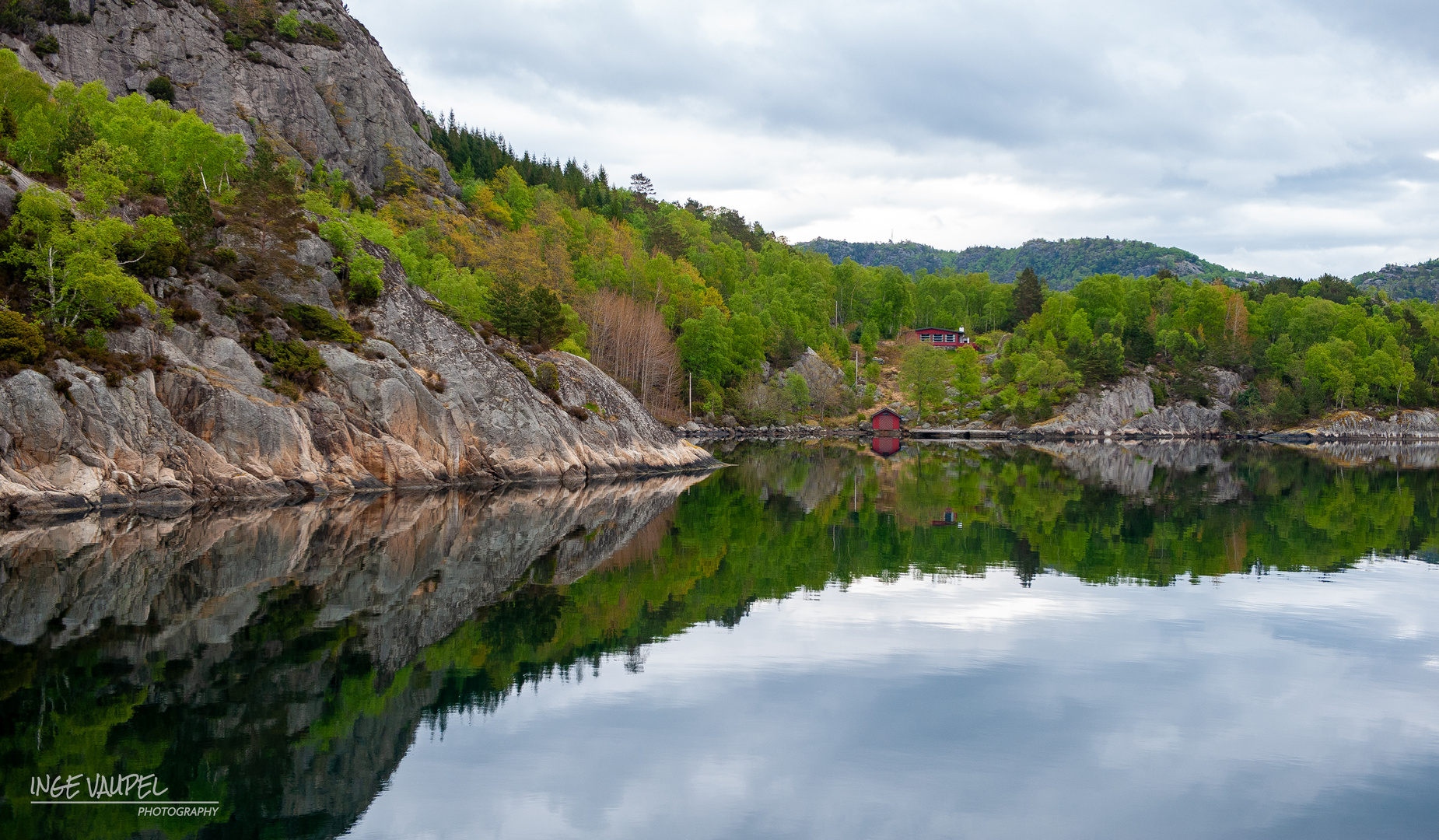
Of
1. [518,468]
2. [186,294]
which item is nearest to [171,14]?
[186,294]

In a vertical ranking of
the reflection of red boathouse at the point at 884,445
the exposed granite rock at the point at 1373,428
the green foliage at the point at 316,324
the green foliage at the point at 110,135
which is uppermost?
the green foliage at the point at 110,135

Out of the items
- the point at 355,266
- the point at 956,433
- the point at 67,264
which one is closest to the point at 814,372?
the point at 956,433

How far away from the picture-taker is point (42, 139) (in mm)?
56031

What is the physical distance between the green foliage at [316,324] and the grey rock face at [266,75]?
5798 cm

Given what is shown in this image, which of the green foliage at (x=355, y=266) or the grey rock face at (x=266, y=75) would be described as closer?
the green foliage at (x=355, y=266)

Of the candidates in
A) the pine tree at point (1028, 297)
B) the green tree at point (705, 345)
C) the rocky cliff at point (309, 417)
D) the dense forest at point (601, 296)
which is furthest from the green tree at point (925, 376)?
the rocky cliff at point (309, 417)

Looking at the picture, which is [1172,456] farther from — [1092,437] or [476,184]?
[476,184]

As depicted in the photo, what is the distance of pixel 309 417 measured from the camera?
48.2 m

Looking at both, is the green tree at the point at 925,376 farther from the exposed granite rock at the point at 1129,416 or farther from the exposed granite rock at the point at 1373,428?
the exposed granite rock at the point at 1373,428

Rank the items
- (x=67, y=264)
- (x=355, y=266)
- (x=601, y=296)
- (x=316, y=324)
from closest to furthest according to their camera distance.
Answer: (x=67, y=264) < (x=316, y=324) < (x=355, y=266) < (x=601, y=296)

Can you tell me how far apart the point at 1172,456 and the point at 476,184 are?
10007 cm

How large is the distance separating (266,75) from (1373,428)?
160520 millimetres

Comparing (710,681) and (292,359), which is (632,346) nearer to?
(292,359)

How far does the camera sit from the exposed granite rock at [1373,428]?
448ft
